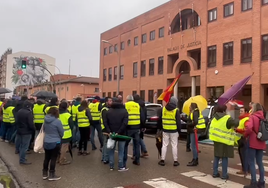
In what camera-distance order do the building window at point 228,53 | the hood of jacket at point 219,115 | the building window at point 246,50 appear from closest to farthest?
1. the hood of jacket at point 219,115
2. the building window at point 246,50
3. the building window at point 228,53

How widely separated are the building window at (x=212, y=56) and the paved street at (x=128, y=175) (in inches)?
668

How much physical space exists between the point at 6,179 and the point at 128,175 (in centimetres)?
290

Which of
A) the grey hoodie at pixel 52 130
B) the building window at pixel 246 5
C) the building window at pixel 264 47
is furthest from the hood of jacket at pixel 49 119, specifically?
the building window at pixel 246 5

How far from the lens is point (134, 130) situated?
7.86 metres

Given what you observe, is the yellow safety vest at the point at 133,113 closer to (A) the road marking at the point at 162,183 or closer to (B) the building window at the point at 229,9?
(A) the road marking at the point at 162,183

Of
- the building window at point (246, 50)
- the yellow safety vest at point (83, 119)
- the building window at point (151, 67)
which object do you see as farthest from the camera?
the building window at point (151, 67)

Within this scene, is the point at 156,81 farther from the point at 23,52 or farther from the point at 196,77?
the point at 23,52

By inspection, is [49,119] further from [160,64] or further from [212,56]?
[160,64]

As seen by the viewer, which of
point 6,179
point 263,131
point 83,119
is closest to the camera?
point 263,131

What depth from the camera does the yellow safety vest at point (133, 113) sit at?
306 inches

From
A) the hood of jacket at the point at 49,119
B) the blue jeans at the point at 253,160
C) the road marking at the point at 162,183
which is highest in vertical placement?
the hood of jacket at the point at 49,119

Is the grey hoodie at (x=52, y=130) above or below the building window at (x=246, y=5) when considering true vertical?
below

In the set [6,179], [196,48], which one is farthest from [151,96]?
[6,179]

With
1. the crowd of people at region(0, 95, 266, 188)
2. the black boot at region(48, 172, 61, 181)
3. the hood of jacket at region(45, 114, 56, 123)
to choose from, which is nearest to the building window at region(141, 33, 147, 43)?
the crowd of people at region(0, 95, 266, 188)
